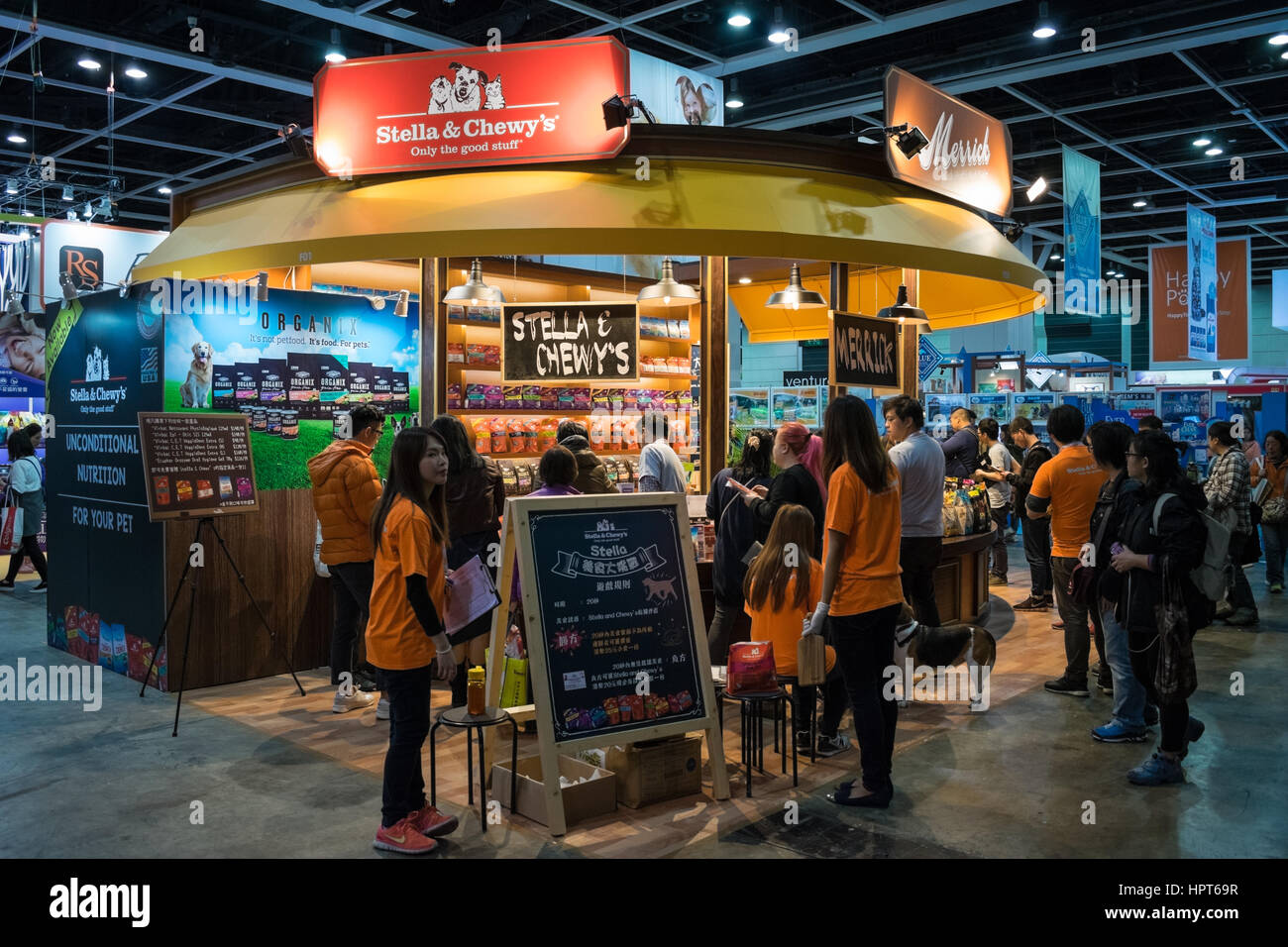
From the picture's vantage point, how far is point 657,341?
9.53 meters

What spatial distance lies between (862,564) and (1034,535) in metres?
5.73

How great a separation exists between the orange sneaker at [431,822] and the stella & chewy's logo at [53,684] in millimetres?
3222

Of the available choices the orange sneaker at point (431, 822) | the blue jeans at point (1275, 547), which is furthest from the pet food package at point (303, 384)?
the blue jeans at point (1275, 547)

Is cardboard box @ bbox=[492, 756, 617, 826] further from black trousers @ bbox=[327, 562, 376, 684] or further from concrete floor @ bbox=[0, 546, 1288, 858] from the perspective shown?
black trousers @ bbox=[327, 562, 376, 684]

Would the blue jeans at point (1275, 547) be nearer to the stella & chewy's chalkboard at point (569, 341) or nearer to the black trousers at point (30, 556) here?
the stella & chewy's chalkboard at point (569, 341)

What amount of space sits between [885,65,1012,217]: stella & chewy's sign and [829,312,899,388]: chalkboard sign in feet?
3.63

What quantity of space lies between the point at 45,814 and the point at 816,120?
12.8 metres

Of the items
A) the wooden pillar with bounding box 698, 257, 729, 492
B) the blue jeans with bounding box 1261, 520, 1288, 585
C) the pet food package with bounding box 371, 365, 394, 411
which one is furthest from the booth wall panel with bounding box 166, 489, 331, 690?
the blue jeans with bounding box 1261, 520, 1288, 585

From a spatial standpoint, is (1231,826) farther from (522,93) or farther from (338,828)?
(522,93)

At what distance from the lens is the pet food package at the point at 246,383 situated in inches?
272

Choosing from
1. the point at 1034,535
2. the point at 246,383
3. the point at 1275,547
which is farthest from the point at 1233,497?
the point at 246,383

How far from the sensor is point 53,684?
6.91 metres

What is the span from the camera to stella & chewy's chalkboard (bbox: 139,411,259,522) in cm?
615

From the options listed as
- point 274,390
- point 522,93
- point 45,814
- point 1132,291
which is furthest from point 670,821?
point 1132,291
